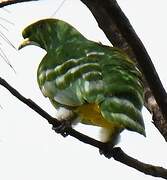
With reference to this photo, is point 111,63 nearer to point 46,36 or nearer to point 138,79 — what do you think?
point 138,79

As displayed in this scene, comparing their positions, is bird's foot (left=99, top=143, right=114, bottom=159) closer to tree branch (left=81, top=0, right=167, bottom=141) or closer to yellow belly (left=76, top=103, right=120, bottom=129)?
yellow belly (left=76, top=103, right=120, bottom=129)

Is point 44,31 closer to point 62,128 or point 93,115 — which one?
point 93,115

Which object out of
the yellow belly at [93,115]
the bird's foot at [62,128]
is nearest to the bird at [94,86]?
the yellow belly at [93,115]

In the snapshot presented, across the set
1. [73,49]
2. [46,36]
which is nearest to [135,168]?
[73,49]

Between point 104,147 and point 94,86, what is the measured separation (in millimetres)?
228

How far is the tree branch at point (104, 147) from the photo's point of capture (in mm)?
1938

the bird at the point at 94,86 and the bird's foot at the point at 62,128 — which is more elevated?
the bird's foot at the point at 62,128

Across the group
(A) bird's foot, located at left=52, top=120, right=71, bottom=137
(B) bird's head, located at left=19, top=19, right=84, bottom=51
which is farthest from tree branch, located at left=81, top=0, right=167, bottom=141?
(B) bird's head, located at left=19, top=19, right=84, bottom=51

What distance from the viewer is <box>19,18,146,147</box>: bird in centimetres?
220

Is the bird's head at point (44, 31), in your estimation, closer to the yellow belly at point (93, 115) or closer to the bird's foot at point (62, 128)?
the yellow belly at point (93, 115)

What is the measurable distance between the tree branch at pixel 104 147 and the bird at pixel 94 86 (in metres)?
0.09

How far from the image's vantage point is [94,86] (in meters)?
2.34

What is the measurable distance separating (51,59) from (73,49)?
0.40 ft

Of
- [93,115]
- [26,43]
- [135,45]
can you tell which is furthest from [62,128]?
[26,43]
